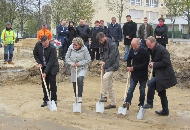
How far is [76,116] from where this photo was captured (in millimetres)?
8281

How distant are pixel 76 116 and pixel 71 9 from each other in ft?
87.6

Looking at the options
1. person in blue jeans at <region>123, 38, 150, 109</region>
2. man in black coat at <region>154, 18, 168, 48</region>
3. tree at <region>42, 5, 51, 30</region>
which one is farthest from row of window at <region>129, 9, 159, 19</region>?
person in blue jeans at <region>123, 38, 150, 109</region>

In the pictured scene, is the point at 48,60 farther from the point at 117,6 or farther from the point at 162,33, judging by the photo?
the point at 117,6

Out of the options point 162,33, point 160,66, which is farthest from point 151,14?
point 160,66

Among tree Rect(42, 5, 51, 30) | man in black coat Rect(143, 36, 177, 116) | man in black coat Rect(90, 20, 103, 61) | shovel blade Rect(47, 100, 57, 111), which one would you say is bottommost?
shovel blade Rect(47, 100, 57, 111)

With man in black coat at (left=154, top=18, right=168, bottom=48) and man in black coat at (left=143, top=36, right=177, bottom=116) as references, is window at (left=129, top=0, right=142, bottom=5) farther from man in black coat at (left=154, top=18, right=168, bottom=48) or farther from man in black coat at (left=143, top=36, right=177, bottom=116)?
man in black coat at (left=143, top=36, right=177, bottom=116)

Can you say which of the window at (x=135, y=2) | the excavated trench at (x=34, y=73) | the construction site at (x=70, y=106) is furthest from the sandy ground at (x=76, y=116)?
the window at (x=135, y=2)

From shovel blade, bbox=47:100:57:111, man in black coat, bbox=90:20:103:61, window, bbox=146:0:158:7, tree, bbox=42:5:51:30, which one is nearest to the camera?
shovel blade, bbox=47:100:57:111

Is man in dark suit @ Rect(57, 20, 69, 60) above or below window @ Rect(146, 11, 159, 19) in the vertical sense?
below

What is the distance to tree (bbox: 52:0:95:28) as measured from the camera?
33344 millimetres

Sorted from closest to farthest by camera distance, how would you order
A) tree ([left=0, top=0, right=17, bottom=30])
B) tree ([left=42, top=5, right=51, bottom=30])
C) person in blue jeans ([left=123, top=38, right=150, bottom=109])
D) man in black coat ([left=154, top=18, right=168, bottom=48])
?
person in blue jeans ([left=123, top=38, right=150, bottom=109]), man in black coat ([left=154, top=18, right=168, bottom=48]), tree ([left=0, top=0, right=17, bottom=30]), tree ([left=42, top=5, right=51, bottom=30])

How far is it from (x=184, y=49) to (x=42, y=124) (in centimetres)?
1403

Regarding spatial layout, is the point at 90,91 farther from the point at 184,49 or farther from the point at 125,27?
the point at 184,49

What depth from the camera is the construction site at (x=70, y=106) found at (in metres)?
7.53
